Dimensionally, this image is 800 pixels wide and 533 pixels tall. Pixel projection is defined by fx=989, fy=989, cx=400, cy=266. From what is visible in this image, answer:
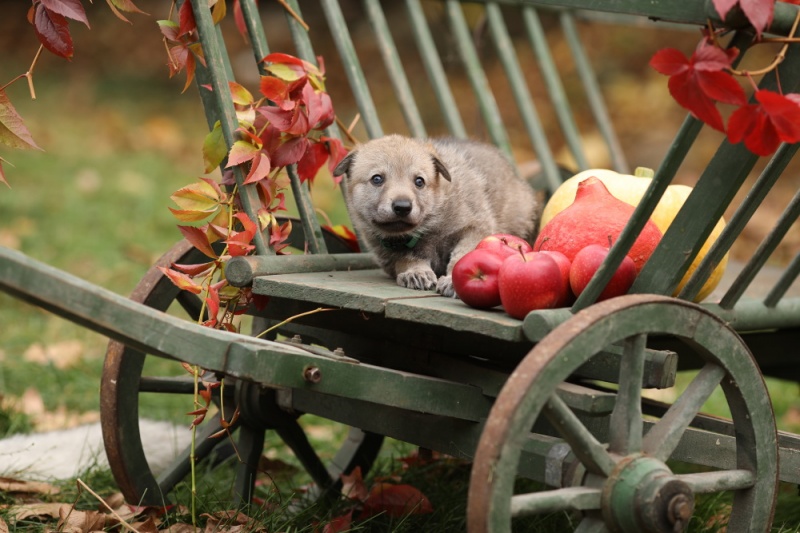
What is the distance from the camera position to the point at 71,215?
6.00 metres

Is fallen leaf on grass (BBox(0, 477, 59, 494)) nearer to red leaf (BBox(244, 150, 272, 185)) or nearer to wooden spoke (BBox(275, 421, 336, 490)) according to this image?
wooden spoke (BBox(275, 421, 336, 490))

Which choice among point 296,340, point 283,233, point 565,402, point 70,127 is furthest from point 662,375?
point 70,127

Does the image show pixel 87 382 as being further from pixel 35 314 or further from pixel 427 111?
pixel 427 111

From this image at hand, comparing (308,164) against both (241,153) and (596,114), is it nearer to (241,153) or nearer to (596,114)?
(241,153)

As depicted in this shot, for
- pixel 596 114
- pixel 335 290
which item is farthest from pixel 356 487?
pixel 596 114

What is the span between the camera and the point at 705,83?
1.68 meters

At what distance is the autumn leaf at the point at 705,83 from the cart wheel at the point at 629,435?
0.35 meters

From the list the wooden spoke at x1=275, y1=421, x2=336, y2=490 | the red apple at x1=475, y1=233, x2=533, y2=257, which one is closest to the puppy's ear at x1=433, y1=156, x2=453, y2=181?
the red apple at x1=475, y1=233, x2=533, y2=257

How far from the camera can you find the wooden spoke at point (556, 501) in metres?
1.71

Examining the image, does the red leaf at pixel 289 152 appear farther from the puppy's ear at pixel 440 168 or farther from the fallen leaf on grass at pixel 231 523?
the fallen leaf on grass at pixel 231 523

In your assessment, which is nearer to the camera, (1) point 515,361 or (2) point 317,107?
(1) point 515,361

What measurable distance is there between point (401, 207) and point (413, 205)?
38 millimetres

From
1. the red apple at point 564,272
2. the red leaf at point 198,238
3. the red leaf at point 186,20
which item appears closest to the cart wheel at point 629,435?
the red apple at point 564,272

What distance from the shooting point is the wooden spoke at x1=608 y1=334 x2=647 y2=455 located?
5.99 feet
